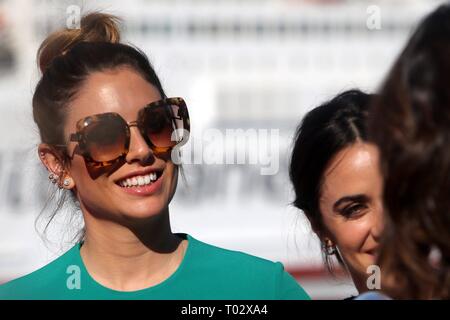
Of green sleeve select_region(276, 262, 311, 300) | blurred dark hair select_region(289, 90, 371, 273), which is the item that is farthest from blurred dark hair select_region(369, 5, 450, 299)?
blurred dark hair select_region(289, 90, 371, 273)

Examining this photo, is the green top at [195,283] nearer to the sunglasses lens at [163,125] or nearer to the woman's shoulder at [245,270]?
the woman's shoulder at [245,270]

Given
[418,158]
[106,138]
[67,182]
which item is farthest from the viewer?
[67,182]

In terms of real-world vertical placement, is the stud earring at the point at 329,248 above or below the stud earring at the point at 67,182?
below

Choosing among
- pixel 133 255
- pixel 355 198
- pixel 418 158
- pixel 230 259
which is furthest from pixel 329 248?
pixel 418 158

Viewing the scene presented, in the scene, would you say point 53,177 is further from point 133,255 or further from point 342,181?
point 342,181

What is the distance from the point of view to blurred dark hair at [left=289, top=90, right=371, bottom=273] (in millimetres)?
1661

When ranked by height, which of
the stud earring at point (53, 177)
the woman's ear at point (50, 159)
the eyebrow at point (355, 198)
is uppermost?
the woman's ear at point (50, 159)

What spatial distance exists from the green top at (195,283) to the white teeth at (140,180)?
0.52ft

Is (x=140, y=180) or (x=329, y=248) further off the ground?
(x=140, y=180)

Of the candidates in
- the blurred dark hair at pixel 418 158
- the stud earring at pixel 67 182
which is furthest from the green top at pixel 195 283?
the blurred dark hair at pixel 418 158

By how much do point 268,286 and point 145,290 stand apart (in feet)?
0.69

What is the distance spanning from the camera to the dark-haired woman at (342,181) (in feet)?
5.18

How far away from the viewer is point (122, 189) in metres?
1.49

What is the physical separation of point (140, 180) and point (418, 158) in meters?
0.68
